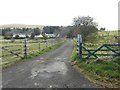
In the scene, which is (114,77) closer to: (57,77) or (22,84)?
(57,77)

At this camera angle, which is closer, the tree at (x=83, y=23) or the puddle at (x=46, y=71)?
the puddle at (x=46, y=71)

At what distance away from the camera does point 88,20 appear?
59188 mm

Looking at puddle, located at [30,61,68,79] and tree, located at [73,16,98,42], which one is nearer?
puddle, located at [30,61,68,79]

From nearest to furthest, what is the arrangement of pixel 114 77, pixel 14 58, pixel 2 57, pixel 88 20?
pixel 114 77
pixel 2 57
pixel 14 58
pixel 88 20

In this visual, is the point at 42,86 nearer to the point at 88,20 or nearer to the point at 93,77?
the point at 93,77

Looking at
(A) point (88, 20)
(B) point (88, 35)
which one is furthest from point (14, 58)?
(A) point (88, 20)

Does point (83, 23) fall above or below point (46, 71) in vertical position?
above

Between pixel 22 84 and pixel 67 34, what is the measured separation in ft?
441

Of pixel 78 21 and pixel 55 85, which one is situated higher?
pixel 78 21

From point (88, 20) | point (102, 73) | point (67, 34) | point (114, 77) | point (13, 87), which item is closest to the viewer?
point (13, 87)

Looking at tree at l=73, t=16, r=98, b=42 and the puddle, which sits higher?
tree at l=73, t=16, r=98, b=42

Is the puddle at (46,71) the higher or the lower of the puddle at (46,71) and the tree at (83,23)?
the lower

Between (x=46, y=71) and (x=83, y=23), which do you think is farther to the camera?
(x=83, y=23)

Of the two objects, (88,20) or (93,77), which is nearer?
(93,77)
